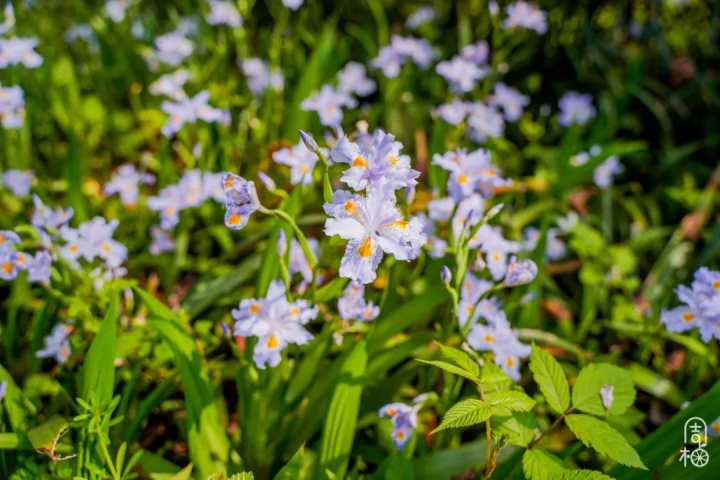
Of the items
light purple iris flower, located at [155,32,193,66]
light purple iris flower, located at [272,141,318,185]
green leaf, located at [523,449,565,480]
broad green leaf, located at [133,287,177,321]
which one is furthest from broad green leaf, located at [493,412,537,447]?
light purple iris flower, located at [155,32,193,66]

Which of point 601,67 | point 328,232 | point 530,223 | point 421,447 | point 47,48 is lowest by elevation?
point 421,447

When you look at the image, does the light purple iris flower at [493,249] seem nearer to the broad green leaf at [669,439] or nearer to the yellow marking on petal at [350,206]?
the broad green leaf at [669,439]

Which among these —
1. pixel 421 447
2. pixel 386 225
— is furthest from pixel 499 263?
pixel 386 225

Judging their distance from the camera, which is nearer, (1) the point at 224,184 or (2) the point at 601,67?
(1) the point at 224,184

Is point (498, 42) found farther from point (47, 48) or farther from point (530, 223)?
point (47, 48)

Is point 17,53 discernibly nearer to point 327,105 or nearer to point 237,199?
point 327,105

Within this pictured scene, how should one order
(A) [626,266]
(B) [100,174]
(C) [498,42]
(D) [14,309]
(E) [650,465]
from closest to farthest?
(E) [650,465] → (D) [14,309] → (A) [626,266] → (C) [498,42] → (B) [100,174]

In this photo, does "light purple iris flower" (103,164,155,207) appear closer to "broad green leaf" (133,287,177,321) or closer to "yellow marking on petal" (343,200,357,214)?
"broad green leaf" (133,287,177,321)
